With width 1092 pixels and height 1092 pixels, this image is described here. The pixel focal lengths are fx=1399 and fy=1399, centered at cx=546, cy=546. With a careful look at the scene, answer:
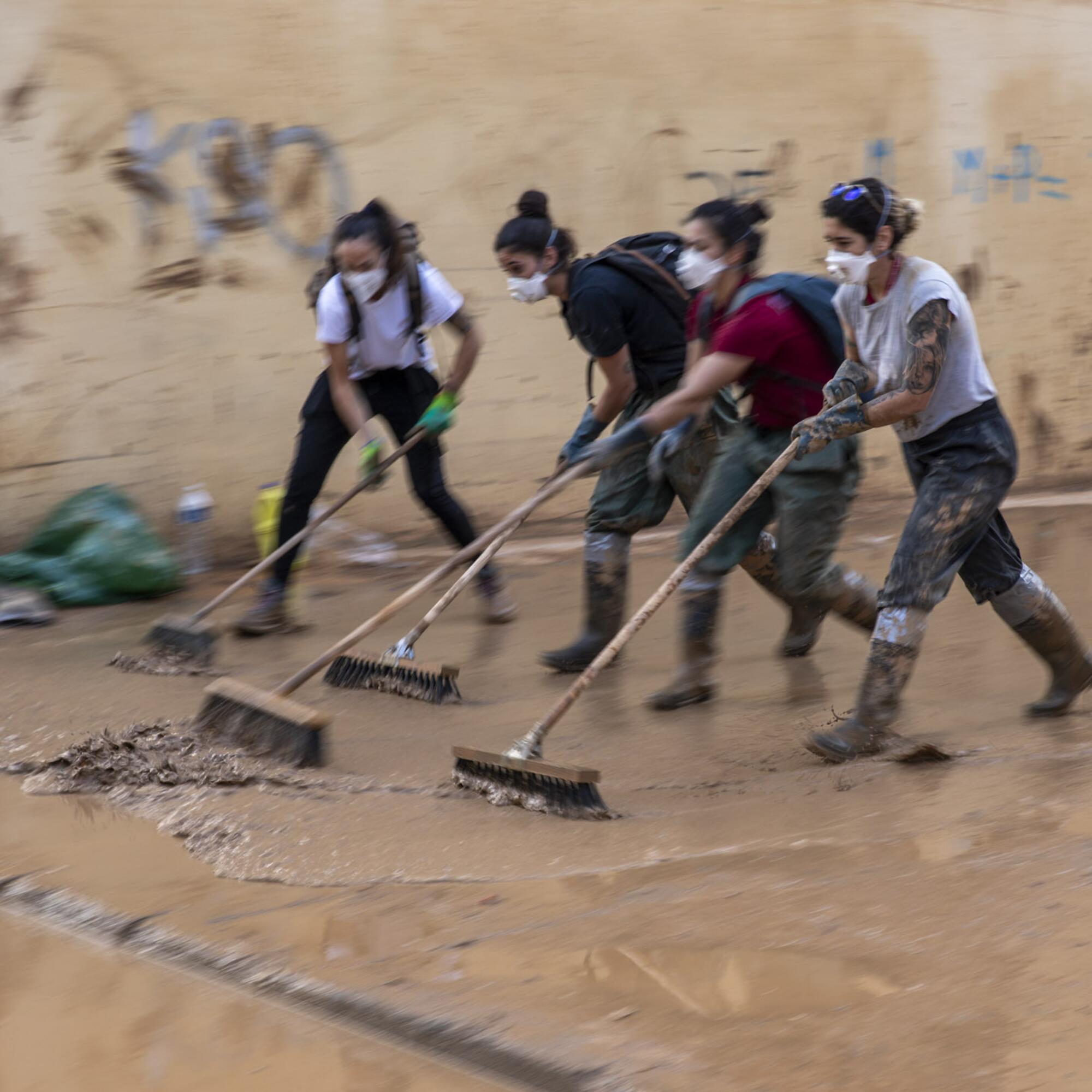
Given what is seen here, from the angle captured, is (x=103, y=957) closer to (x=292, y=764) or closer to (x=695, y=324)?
(x=292, y=764)

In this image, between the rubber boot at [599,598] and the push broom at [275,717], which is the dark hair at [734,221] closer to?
the push broom at [275,717]

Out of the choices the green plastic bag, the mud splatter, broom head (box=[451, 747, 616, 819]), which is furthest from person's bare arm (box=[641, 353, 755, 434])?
the mud splatter

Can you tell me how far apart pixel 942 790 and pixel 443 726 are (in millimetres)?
1484

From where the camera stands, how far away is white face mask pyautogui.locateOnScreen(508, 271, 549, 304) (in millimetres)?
A: 4465

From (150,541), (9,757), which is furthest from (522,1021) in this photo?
(150,541)

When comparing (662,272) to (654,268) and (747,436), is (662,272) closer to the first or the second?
(654,268)

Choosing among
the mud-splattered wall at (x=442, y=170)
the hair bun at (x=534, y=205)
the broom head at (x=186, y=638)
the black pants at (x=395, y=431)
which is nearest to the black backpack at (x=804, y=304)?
the hair bun at (x=534, y=205)

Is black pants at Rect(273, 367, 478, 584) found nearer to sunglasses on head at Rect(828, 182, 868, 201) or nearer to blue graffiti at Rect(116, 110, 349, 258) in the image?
blue graffiti at Rect(116, 110, 349, 258)

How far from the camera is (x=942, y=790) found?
3295 mm

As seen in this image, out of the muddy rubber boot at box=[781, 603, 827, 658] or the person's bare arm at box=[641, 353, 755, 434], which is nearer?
the person's bare arm at box=[641, 353, 755, 434]

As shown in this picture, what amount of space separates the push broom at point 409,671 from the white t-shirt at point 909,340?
3.51ft

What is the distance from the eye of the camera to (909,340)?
3.44 meters

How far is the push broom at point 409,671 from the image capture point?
434 centimetres

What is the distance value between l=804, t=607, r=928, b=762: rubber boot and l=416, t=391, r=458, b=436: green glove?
6.69 ft
